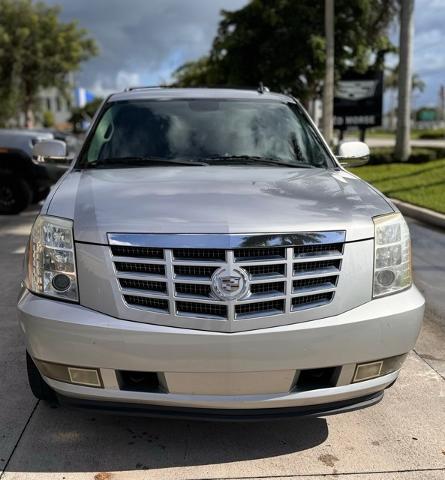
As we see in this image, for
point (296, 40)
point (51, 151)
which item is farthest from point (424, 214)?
point (296, 40)

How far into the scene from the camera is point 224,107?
4.50 metres

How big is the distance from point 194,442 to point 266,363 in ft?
2.43

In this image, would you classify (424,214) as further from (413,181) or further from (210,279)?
(210,279)

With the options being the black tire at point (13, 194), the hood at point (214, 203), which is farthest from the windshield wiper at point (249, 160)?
the black tire at point (13, 194)

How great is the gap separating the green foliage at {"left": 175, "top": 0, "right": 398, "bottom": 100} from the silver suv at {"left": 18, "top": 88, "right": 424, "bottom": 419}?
15.8 metres

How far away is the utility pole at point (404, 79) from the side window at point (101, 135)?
42.2 ft

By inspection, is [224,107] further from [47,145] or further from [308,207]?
[308,207]

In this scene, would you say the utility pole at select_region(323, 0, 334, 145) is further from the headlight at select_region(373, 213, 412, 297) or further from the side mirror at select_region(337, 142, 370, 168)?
the headlight at select_region(373, 213, 412, 297)

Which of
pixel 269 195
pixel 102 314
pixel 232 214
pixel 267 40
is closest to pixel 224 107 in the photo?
pixel 269 195

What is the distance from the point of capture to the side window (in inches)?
161

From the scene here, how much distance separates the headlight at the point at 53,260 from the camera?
2.68 metres

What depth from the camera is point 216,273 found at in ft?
8.34

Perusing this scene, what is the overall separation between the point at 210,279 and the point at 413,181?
434 inches

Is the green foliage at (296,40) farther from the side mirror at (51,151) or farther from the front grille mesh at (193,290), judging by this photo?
the front grille mesh at (193,290)
